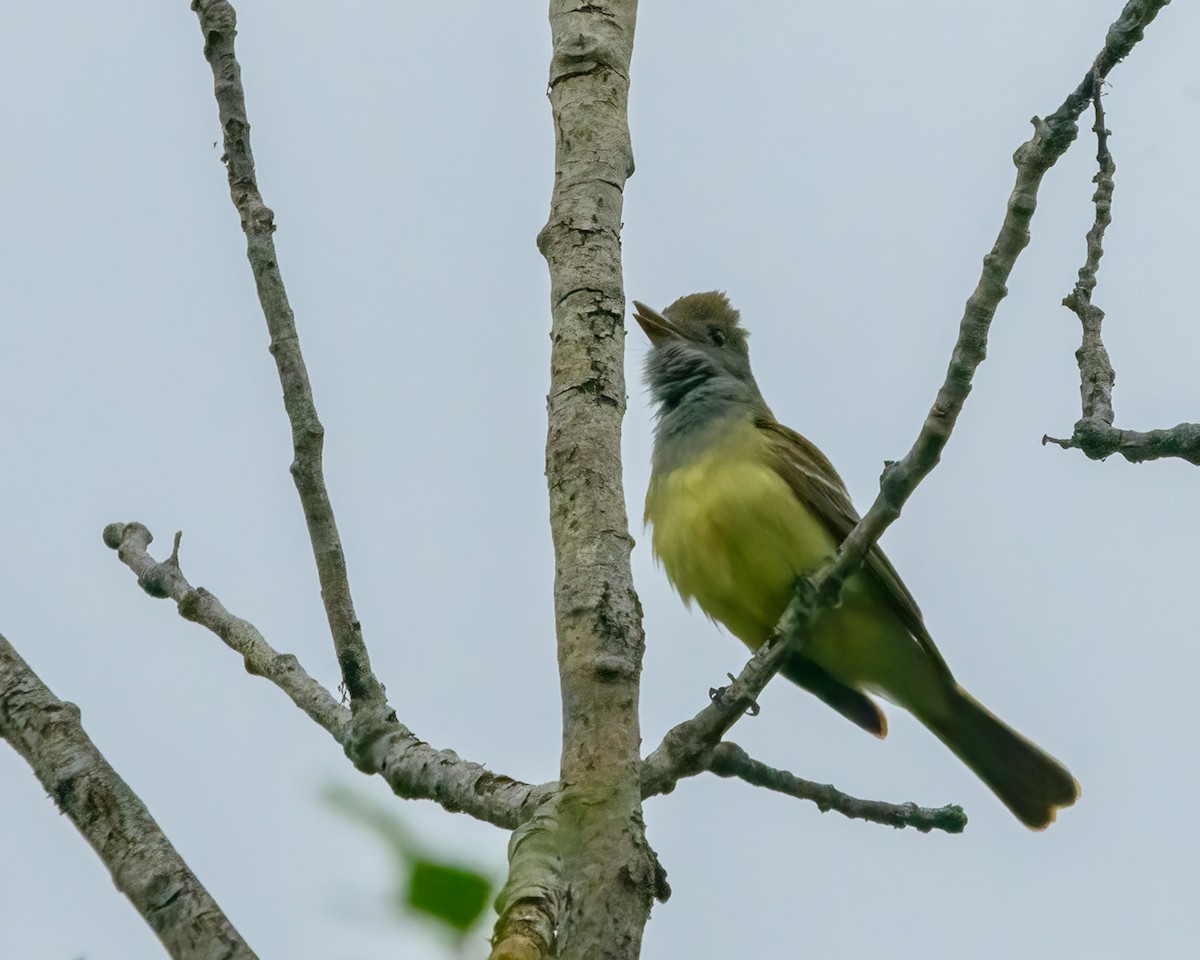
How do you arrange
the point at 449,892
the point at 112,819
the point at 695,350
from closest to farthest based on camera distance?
the point at 449,892 < the point at 112,819 < the point at 695,350

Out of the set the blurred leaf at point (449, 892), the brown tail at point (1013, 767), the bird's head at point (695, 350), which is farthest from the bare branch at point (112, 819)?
the brown tail at point (1013, 767)

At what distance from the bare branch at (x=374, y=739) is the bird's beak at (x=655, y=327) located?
150 inches

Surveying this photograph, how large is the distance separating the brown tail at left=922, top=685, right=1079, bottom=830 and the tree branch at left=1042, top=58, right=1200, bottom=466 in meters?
3.34

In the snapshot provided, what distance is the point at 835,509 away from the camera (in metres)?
7.02

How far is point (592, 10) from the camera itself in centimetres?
477

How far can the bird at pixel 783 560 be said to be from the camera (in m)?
6.71

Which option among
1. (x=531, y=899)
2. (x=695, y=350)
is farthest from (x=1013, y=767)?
(x=531, y=899)

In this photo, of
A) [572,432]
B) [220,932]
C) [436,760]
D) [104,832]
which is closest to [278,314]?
[572,432]

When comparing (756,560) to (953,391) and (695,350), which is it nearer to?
(695,350)

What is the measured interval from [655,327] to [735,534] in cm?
183

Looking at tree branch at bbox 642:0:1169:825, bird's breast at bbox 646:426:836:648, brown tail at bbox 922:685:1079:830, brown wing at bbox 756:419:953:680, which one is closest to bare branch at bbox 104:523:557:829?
tree branch at bbox 642:0:1169:825

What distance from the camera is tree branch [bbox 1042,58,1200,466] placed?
3939 mm

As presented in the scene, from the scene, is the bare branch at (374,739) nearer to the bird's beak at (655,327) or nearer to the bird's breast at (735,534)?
the bird's breast at (735,534)

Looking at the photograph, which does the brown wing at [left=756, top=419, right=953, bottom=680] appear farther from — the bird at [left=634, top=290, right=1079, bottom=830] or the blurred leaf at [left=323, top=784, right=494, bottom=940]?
the blurred leaf at [left=323, top=784, right=494, bottom=940]
